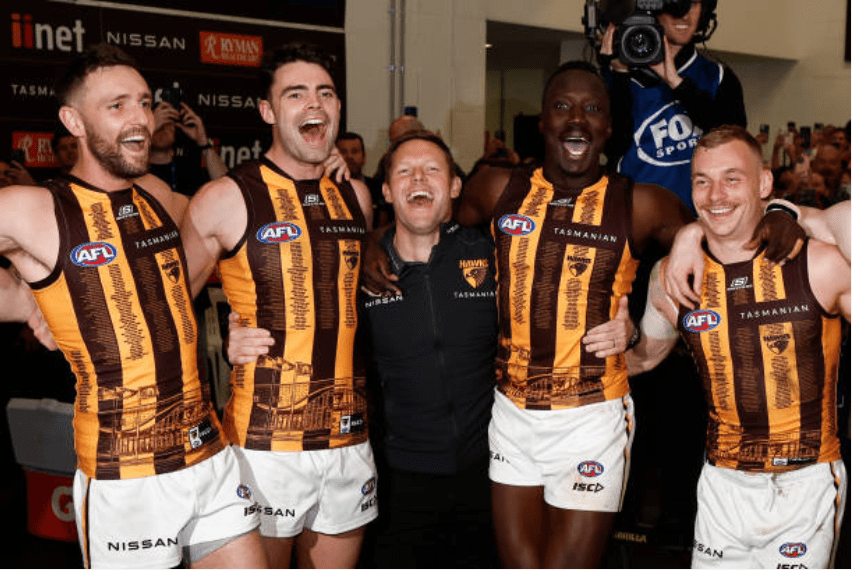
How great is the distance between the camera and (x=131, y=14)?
6645mm

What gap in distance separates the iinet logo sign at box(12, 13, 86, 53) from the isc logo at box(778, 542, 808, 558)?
548 cm

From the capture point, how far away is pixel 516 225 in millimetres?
3086

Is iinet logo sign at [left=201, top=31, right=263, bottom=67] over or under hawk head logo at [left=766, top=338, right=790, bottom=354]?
over

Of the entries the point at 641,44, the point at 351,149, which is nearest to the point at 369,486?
the point at 641,44

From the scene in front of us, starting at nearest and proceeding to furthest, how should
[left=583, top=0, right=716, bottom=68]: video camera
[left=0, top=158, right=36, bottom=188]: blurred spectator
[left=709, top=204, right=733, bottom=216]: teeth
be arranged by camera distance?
[left=709, top=204, right=733, bottom=216]: teeth, [left=583, top=0, right=716, bottom=68]: video camera, [left=0, top=158, right=36, bottom=188]: blurred spectator

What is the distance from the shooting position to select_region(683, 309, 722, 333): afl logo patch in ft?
9.43

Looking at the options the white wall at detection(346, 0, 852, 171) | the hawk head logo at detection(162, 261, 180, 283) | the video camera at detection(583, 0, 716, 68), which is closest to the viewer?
the hawk head logo at detection(162, 261, 180, 283)

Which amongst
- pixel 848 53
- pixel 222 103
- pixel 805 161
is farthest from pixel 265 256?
pixel 848 53

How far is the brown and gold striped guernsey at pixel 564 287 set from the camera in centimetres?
302

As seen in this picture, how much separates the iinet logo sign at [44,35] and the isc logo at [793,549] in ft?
18.0

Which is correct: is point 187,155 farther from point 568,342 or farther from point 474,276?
point 568,342

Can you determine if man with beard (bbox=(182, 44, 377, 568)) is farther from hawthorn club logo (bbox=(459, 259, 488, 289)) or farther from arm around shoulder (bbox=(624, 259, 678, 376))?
arm around shoulder (bbox=(624, 259, 678, 376))

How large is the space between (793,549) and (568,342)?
2.91 ft

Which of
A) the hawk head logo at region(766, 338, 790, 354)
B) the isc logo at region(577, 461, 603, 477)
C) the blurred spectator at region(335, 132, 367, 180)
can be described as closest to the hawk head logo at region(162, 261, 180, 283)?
the isc logo at region(577, 461, 603, 477)
